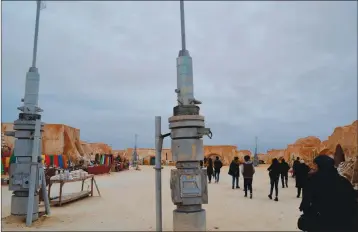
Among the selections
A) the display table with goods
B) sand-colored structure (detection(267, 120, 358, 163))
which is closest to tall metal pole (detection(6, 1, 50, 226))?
the display table with goods

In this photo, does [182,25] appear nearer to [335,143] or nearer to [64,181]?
[64,181]

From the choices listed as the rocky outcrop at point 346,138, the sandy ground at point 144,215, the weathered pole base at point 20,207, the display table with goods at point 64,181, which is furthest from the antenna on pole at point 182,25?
the rocky outcrop at point 346,138

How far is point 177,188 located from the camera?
18.1ft

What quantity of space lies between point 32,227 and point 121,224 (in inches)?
72.7

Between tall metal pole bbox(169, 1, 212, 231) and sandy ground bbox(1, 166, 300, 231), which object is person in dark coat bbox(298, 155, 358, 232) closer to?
tall metal pole bbox(169, 1, 212, 231)

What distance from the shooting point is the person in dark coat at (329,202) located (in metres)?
3.08

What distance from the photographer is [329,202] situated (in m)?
3.10

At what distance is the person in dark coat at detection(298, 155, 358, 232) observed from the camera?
3084 mm

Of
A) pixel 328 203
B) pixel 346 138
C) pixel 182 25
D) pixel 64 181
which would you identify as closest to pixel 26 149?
pixel 64 181

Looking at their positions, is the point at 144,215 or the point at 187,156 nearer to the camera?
the point at 187,156

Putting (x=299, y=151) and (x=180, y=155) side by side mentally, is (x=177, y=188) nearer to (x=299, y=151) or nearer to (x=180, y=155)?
(x=180, y=155)

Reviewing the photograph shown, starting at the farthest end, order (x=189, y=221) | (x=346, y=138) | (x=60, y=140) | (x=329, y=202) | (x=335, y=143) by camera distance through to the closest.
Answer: (x=60, y=140)
(x=335, y=143)
(x=346, y=138)
(x=189, y=221)
(x=329, y=202)

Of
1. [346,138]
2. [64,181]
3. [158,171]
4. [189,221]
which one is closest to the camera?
[189,221]

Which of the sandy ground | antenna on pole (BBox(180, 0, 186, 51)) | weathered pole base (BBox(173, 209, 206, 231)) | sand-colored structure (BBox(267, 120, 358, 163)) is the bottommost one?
the sandy ground
